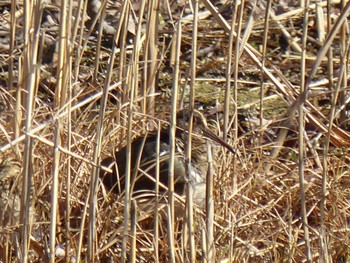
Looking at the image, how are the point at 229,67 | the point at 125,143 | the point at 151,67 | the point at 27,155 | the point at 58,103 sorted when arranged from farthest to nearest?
the point at 151,67 < the point at 125,143 < the point at 58,103 < the point at 229,67 < the point at 27,155

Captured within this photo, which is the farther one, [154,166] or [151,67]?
[151,67]

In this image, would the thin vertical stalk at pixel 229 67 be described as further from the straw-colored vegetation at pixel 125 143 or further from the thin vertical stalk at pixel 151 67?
the thin vertical stalk at pixel 151 67

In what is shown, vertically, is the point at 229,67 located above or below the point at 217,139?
above

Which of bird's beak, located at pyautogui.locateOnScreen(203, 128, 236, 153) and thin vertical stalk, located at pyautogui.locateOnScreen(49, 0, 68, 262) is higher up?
thin vertical stalk, located at pyautogui.locateOnScreen(49, 0, 68, 262)

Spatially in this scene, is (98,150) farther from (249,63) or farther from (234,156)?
→ (249,63)

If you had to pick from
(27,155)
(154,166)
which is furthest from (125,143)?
(27,155)

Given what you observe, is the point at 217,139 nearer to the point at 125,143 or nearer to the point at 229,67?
the point at 125,143

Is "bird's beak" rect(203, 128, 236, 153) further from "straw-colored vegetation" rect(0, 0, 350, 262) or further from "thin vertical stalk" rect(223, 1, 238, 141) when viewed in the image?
"thin vertical stalk" rect(223, 1, 238, 141)

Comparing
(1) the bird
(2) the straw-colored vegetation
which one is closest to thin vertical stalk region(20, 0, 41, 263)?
(2) the straw-colored vegetation

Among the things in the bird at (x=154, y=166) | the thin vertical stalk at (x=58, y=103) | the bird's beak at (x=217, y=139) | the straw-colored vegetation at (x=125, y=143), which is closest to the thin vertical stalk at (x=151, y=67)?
the straw-colored vegetation at (x=125, y=143)

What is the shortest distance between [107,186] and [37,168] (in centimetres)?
44

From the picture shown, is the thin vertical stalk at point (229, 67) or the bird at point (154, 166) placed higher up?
the thin vertical stalk at point (229, 67)

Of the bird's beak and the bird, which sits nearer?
the bird's beak

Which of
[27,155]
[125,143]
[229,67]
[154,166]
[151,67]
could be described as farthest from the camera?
[151,67]
